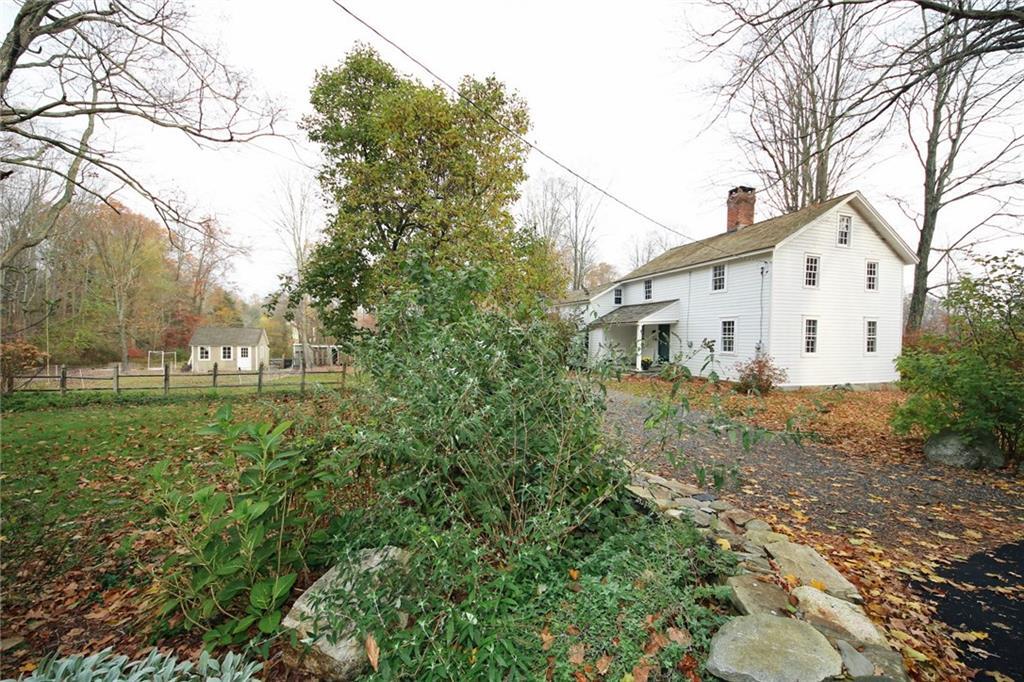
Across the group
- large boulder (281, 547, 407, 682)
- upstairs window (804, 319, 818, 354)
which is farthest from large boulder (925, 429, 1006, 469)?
upstairs window (804, 319, 818, 354)

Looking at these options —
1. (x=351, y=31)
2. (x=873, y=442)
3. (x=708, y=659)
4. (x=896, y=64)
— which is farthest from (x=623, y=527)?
(x=351, y=31)

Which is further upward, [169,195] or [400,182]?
[400,182]

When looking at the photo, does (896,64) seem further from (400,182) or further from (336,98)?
(336,98)

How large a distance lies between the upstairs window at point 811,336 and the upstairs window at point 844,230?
2.92 meters

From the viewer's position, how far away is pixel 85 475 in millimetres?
4742

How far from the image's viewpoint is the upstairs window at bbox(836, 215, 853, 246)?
1395 cm

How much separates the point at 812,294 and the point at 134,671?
16948 mm

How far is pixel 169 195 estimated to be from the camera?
7199mm

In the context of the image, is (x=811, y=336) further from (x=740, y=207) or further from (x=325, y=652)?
(x=325, y=652)

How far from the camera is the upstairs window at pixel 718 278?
15.3 m

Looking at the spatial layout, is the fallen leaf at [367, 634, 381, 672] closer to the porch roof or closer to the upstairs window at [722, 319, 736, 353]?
the upstairs window at [722, 319, 736, 353]

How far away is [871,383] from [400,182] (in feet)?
55.9

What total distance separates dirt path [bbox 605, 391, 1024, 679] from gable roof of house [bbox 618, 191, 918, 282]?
957 centimetres

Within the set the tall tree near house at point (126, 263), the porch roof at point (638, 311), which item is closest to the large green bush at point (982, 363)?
the porch roof at point (638, 311)
